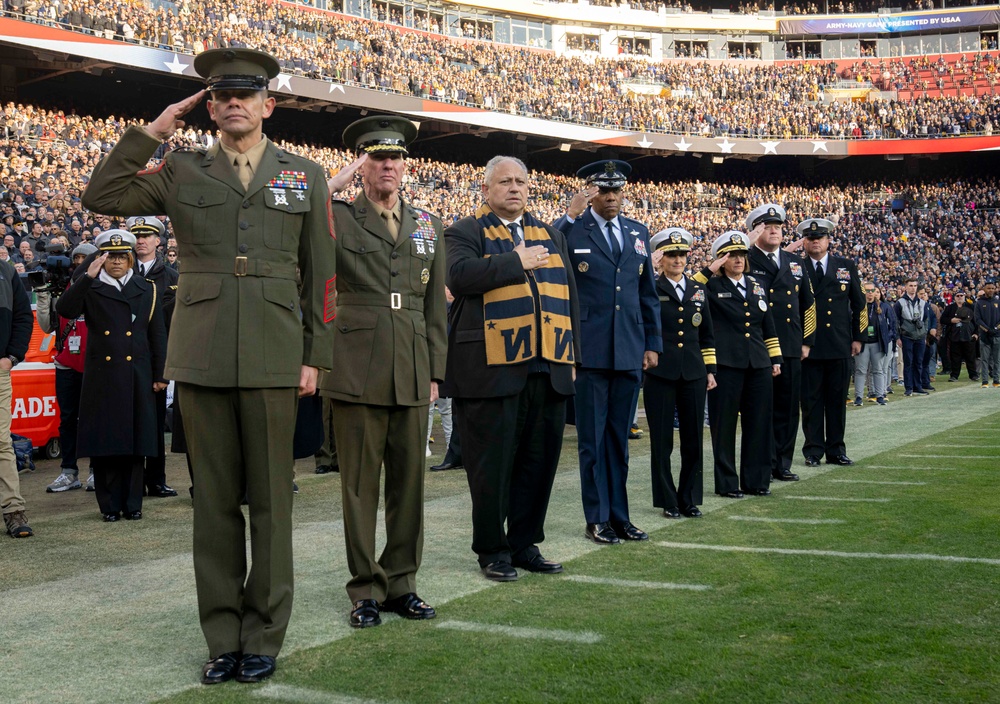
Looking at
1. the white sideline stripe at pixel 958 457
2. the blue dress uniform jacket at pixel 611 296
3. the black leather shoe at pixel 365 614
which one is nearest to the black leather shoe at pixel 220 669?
the black leather shoe at pixel 365 614

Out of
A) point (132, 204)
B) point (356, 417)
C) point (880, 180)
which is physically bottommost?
point (356, 417)

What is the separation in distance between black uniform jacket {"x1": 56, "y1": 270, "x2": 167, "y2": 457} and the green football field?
0.58 meters

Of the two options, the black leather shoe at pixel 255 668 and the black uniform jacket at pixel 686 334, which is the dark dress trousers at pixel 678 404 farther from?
the black leather shoe at pixel 255 668

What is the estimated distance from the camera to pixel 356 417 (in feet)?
15.2

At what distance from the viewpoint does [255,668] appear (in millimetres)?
3721

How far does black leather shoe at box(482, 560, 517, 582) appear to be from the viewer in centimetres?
523

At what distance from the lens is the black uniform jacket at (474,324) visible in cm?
529

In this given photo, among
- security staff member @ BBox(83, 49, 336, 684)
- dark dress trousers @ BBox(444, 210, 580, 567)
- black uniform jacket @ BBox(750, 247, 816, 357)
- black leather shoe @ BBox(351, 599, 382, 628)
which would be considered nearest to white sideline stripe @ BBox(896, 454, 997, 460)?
black uniform jacket @ BBox(750, 247, 816, 357)

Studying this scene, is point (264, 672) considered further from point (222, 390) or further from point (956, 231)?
point (956, 231)

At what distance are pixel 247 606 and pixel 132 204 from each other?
1.51 meters

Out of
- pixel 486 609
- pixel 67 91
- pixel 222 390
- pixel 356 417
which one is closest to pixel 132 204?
pixel 222 390

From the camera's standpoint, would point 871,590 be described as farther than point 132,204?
Yes

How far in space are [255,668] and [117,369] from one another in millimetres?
4519

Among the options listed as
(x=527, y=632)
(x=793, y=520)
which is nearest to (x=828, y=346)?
(x=793, y=520)
